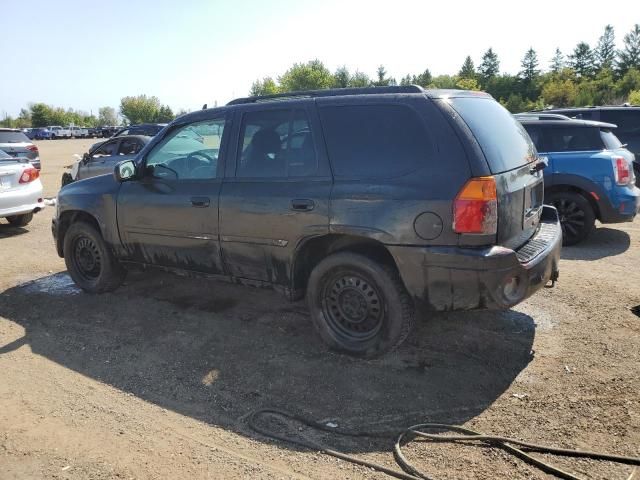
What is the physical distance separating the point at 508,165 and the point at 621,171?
415cm

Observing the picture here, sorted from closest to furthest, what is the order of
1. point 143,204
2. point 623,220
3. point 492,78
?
point 143,204, point 623,220, point 492,78

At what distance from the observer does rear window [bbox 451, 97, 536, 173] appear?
144 inches

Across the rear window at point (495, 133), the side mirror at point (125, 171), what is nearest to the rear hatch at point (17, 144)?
the side mirror at point (125, 171)

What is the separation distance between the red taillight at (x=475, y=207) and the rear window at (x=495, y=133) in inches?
7.4

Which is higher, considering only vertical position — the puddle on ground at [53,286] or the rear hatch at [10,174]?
the rear hatch at [10,174]

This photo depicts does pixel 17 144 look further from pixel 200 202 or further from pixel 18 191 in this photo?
pixel 200 202

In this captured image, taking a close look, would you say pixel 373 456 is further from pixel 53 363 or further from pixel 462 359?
pixel 53 363

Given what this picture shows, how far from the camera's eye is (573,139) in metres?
7.33

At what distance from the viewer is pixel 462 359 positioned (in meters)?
4.03

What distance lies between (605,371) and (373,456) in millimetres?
1944

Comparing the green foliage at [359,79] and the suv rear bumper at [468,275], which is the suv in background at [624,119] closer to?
the suv rear bumper at [468,275]

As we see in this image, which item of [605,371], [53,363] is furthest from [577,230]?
[53,363]

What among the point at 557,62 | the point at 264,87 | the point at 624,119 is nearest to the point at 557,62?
the point at 557,62

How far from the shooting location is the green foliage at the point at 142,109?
3959 inches
